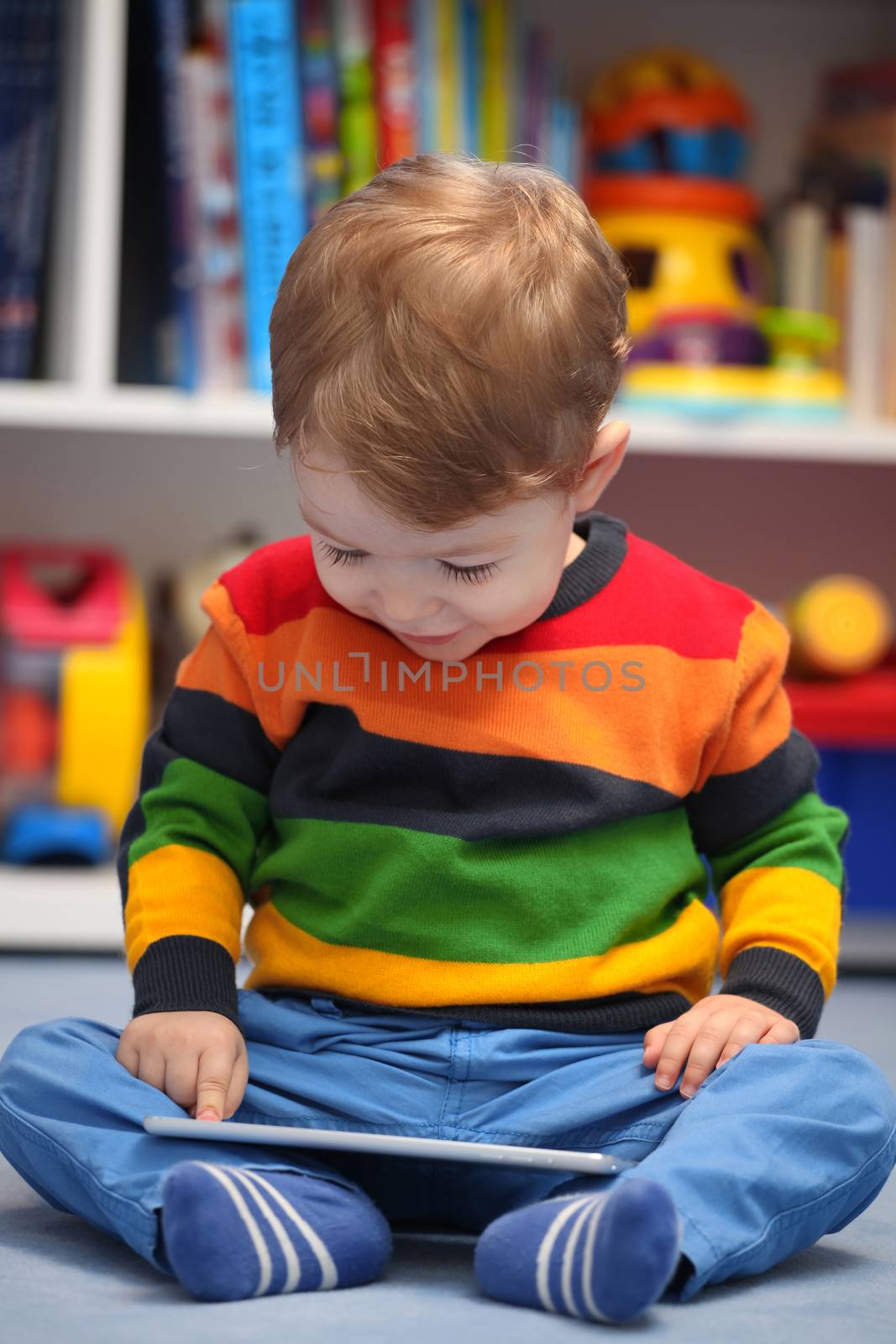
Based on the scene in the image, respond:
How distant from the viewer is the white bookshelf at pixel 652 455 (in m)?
1.51

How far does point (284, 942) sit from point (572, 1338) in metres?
0.27

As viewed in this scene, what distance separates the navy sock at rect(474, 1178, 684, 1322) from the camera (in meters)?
0.61

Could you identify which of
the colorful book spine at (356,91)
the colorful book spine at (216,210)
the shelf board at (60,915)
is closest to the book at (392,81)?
the colorful book spine at (356,91)

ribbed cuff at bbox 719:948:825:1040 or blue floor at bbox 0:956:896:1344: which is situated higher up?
ribbed cuff at bbox 719:948:825:1040

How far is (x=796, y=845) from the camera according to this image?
0.86 metres

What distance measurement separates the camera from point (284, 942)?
2.78 ft

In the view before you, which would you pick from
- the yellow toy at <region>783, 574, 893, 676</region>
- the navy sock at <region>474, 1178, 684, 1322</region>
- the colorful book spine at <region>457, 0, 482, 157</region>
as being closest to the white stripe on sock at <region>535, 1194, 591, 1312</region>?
the navy sock at <region>474, 1178, 684, 1322</region>

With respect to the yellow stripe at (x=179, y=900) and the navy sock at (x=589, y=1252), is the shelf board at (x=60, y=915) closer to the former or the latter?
the yellow stripe at (x=179, y=900)

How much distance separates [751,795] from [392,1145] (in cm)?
29

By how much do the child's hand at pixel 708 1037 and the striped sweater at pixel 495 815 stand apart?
0.8 inches

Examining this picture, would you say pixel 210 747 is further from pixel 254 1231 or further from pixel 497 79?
pixel 497 79

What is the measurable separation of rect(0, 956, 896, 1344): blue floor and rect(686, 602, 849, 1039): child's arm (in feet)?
0.41

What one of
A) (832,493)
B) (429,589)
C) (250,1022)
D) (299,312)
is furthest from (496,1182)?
(832,493)

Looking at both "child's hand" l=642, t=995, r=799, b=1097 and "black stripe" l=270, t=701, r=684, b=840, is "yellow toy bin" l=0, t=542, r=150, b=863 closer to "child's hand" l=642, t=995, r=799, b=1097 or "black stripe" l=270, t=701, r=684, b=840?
"black stripe" l=270, t=701, r=684, b=840
